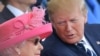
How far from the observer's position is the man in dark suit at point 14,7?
8.43ft

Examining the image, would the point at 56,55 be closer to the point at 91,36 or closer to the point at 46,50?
the point at 46,50

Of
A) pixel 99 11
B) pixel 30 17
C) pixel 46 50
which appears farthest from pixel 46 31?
pixel 99 11

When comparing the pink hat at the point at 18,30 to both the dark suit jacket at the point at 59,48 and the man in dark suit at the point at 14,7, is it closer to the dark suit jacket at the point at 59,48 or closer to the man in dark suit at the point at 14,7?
the dark suit jacket at the point at 59,48

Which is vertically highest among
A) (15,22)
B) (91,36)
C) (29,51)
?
(15,22)

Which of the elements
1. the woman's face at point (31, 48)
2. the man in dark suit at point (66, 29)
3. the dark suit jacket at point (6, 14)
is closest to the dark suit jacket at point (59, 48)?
the man in dark suit at point (66, 29)

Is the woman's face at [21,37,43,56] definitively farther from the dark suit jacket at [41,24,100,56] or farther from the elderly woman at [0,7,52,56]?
the dark suit jacket at [41,24,100,56]

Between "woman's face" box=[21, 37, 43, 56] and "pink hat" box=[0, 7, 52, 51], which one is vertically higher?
"pink hat" box=[0, 7, 52, 51]

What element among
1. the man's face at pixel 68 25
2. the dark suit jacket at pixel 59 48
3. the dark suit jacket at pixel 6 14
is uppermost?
the dark suit jacket at pixel 6 14

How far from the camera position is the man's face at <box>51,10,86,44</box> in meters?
2.44

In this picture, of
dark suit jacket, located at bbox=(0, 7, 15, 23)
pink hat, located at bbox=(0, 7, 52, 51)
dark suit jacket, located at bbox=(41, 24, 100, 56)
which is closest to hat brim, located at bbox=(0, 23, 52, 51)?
pink hat, located at bbox=(0, 7, 52, 51)

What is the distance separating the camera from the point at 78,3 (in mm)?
2506

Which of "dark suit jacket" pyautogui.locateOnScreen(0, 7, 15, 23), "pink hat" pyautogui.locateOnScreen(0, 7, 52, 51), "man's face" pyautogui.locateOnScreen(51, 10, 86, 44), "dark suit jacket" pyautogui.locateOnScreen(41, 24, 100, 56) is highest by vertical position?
"pink hat" pyautogui.locateOnScreen(0, 7, 52, 51)

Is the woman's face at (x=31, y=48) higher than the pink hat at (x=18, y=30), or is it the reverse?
the pink hat at (x=18, y=30)

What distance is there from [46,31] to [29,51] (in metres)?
0.15
